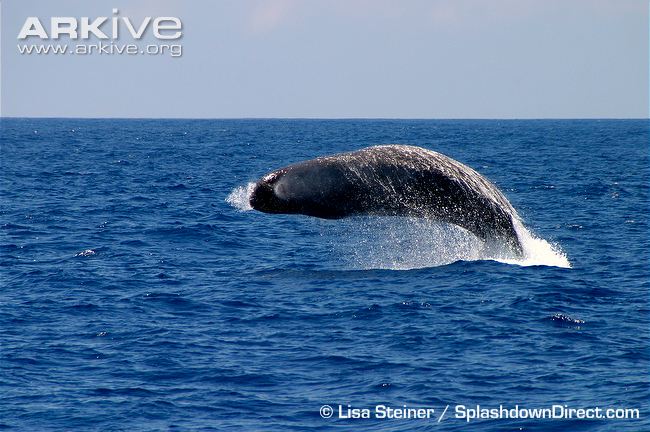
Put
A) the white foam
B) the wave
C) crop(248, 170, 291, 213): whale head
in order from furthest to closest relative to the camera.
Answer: the white foam < the wave < crop(248, 170, 291, 213): whale head

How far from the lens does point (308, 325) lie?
22.8 metres

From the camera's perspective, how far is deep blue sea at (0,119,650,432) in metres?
17.9

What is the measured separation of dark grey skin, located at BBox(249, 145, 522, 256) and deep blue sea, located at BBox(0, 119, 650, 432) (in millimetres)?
1124

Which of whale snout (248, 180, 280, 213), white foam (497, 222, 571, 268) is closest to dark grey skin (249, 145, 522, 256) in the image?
whale snout (248, 180, 280, 213)

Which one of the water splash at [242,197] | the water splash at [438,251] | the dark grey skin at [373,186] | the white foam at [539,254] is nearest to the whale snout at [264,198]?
the dark grey skin at [373,186]

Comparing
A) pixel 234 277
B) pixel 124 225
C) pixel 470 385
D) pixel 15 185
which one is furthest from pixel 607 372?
pixel 15 185

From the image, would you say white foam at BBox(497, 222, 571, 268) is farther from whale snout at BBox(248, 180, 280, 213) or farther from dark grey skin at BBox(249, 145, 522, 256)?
whale snout at BBox(248, 180, 280, 213)

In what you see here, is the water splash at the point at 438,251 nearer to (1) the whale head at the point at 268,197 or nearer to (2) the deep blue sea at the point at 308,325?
(2) the deep blue sea at the point at 308,325

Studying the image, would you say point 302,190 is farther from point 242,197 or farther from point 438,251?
point 438,251

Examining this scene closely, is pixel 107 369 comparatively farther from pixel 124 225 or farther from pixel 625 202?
pixel 625 202

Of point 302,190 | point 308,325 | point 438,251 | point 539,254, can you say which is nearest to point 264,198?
point 302,190

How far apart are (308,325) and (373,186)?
362cm

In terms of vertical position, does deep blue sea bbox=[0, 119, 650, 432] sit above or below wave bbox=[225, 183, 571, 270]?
below

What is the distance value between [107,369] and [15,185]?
4534 centimetres
